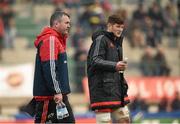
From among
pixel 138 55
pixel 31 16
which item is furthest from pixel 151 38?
pixel 31 16

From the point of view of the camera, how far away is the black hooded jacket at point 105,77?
10336mm

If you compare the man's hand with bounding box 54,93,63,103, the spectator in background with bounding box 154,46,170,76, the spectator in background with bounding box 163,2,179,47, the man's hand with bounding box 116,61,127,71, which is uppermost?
the spectator in background with bounding box 163,2,179,47

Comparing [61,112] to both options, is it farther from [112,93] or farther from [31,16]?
[31,16]

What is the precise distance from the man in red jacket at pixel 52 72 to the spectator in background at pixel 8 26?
13.0 m

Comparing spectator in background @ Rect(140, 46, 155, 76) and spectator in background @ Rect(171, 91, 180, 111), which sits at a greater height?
spectator in background @ Rect(140, 46, 155, 76)

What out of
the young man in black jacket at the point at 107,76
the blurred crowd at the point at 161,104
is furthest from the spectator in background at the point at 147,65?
the young man in black jacket at the point at 107,76

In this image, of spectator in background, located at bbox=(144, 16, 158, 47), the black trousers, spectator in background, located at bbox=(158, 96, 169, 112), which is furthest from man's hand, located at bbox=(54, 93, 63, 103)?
spectator in background, located at bbox=(144, 16, 158, 47)

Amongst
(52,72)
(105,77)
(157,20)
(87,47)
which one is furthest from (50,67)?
(157,20)

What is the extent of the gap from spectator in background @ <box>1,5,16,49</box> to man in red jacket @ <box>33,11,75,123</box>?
1295 centimetres

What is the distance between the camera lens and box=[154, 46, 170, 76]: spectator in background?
2186 cm

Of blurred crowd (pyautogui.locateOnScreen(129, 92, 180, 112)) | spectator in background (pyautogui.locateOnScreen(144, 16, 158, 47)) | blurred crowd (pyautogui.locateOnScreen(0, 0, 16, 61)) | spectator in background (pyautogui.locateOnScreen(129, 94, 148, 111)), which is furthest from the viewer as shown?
spectator in background (pyautogui.locateOnScreen(144, 16, 158, 47))

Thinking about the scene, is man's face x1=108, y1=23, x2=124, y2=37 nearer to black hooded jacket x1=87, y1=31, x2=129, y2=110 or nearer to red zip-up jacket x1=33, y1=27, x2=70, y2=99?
black hooded jacket x1=87, y1=31, x2=129, y2=110

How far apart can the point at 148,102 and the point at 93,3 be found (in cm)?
397

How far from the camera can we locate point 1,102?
67.1 ft
